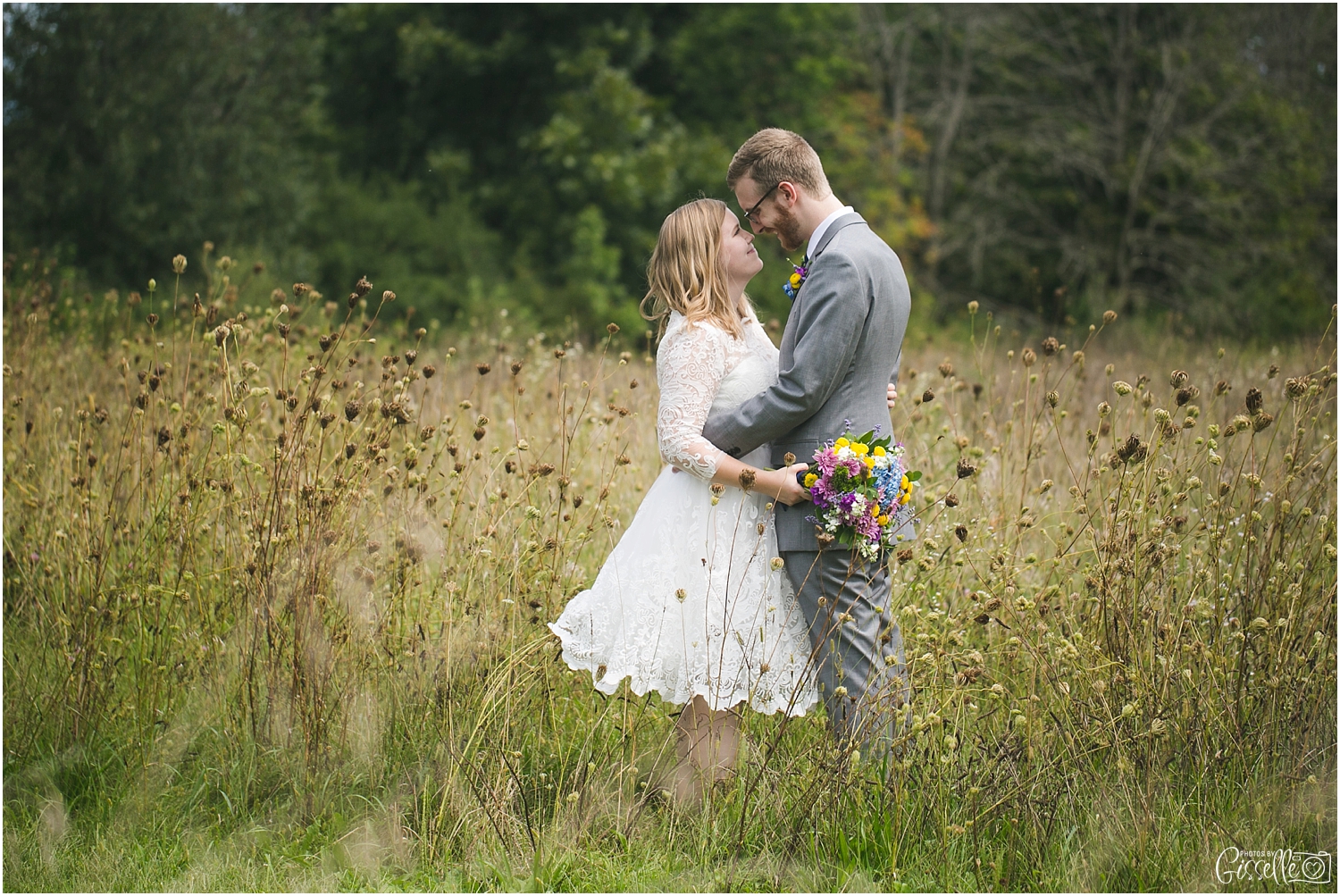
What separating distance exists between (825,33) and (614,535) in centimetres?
1530

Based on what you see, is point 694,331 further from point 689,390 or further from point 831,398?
point 831,398

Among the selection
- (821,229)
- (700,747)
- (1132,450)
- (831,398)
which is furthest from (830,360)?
(700,747)

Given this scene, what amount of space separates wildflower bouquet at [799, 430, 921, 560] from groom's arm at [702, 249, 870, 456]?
5.5 inches

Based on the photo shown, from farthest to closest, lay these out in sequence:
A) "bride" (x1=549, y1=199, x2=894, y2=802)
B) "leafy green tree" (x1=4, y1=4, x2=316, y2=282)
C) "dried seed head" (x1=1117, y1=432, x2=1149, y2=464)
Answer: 1. "leafy green tree" (x1=4, y1=4, x2=316, y2=282)
2. "bride" (x1=549, y1=199, x2=894, y2=802)
3. "dried seed head" (x1=1117, y1=432, x2=1149, y2=464)

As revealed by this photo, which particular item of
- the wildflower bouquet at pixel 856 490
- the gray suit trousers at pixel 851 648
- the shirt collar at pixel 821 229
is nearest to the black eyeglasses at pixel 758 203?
the shirt collar at pixel 821 229

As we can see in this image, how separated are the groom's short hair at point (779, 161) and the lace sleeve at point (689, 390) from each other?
0.46m

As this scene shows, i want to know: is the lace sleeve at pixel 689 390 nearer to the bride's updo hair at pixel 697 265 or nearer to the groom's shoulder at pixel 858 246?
the bride's updo hair at pixel 697 265

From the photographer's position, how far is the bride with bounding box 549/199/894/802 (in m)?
2.65

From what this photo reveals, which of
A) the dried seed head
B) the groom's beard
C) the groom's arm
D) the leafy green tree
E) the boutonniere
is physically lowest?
the dried seed head

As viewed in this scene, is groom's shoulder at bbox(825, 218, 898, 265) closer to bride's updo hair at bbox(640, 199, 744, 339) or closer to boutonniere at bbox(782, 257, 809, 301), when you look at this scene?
boutonniere at bbox(782, 257, 809, 301)

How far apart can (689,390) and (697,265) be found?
37 cm

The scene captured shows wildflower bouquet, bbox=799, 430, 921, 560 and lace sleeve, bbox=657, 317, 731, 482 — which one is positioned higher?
lace sleeve, bbox=657, 317, 731, 482

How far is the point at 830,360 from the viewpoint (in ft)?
8.32

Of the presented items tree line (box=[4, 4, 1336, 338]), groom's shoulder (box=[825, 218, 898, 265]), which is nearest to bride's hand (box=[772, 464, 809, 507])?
groom's shoulder (box=[825, 218, 898, 265])
